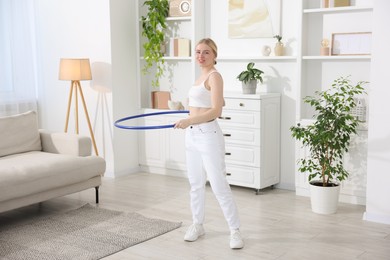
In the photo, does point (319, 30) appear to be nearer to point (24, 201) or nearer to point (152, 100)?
point (152, 100)

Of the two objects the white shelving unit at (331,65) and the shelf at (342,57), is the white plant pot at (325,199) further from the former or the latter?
the shelf at (342,57)

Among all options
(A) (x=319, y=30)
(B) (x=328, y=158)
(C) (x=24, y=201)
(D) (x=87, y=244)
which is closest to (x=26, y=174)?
(C) (x=24, y=201)

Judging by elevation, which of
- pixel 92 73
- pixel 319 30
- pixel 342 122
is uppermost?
pixel 319 30

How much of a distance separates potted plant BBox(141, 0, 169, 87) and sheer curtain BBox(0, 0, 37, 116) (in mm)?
1434

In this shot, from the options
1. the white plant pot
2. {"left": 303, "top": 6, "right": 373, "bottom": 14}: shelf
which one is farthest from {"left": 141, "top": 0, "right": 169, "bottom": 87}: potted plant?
the white plant pot

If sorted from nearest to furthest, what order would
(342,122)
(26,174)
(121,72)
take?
(26,174) → (342,122) → (121,72)

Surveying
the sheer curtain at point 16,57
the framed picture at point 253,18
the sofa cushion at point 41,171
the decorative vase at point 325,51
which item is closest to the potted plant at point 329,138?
the decorative vase at point 325,51

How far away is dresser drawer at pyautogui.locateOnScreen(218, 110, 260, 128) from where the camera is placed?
5.41 m

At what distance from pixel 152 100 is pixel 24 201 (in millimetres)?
2410

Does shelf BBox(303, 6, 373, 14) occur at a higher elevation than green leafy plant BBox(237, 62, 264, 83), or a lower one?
higher

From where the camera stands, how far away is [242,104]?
546cm

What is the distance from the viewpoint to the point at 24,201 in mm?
4539

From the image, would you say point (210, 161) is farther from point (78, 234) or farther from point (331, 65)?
point (331, 65)

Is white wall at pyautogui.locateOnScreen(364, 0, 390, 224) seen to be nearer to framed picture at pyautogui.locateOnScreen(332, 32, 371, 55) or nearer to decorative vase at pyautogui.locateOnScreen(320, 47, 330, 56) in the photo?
framed picture at pyautogui.locateOnScreen(332, 32, 371, 55)
